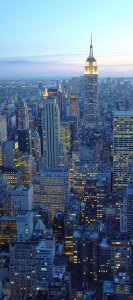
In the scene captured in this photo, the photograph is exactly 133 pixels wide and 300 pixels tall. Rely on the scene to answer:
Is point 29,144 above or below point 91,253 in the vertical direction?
above

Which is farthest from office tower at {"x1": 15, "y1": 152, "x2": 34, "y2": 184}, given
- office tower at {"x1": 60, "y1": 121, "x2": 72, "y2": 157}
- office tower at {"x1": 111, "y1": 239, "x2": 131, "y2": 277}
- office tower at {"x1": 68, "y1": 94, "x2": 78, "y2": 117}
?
office tower at {"x1": 68, "y1": 94, "x2": 78, "y2": 117}

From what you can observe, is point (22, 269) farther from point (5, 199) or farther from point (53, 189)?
point (53, 189)

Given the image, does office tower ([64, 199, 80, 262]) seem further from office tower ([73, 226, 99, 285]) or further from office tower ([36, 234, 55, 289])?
office tower ([36, 234, 55, 289])

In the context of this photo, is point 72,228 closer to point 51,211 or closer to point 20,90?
point 51,211

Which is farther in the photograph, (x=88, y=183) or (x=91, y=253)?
(x=88, y=183)

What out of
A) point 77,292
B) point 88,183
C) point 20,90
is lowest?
point 77,292

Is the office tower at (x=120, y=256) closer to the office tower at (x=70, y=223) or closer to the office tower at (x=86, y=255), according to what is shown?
the office tower at (x=86, y=255)

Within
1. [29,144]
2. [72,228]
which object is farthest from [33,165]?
[72,228]
